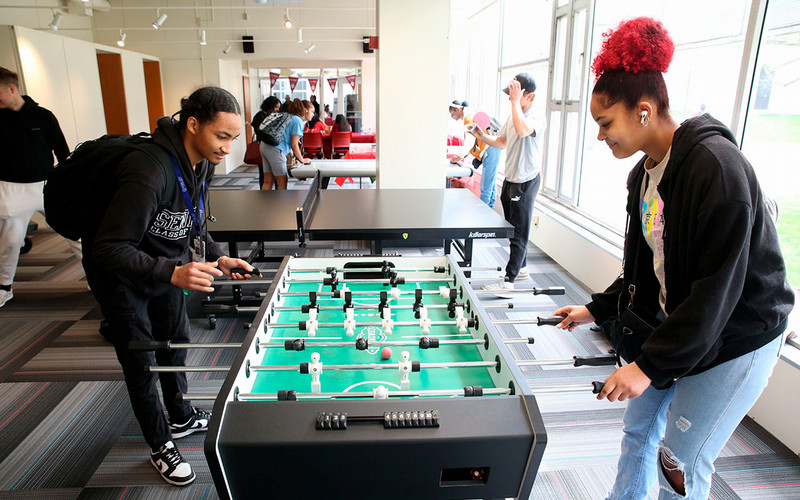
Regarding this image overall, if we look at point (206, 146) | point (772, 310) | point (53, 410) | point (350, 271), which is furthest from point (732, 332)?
point (53, 410)

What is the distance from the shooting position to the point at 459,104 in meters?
6.42

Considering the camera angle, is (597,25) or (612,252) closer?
(612,252)

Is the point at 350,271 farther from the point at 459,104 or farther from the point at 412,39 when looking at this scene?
the point at 459,104

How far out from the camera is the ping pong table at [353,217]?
9.49 feet

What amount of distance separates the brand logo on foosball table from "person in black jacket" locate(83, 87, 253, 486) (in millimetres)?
519

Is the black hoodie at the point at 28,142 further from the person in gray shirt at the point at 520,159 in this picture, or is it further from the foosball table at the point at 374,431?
the person in gray shirt at the point at 520,159

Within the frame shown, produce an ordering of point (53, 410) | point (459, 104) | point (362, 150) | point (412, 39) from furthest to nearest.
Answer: point (362, 150)
point (459, 104)
point (412, 39)
point (53, 410)

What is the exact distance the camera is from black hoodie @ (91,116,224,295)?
1487mm

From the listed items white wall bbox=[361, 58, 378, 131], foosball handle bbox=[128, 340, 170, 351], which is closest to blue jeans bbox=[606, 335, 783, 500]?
foosball handle bbox=[128, 340, 170, 351]

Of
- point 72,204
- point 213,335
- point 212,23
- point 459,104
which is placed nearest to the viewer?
point 72,204

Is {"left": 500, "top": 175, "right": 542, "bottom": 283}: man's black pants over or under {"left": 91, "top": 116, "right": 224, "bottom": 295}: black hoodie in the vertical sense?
under

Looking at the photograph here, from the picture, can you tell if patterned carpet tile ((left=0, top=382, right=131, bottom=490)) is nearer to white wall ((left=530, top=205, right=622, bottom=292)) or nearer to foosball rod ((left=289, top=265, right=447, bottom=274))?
foosball rod ((left=289, top=265, right=447, bottom=274))

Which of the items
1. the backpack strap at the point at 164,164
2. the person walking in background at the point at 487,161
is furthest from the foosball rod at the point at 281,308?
the person walking in background at the point at 487,161

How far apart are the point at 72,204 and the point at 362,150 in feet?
19.6
